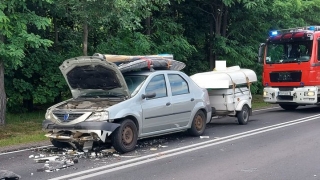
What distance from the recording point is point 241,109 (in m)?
14.2

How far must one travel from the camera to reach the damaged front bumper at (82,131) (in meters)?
9.39

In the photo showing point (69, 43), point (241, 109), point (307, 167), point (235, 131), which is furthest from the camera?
point (69, 43)

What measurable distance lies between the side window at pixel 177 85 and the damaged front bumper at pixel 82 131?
216cm

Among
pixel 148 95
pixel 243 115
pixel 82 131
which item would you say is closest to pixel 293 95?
pixel 243 115

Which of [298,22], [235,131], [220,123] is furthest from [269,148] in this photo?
[298,22]

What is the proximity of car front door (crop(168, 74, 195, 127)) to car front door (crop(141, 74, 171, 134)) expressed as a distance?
229 mm

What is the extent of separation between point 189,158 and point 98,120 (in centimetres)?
192

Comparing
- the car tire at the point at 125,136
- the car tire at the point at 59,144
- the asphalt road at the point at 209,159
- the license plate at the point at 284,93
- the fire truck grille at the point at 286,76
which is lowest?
the asphalt road at the point at 209,159

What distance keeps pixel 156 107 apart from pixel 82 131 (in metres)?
1.84

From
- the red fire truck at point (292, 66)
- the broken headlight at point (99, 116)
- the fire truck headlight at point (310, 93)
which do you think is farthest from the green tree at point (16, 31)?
the fire truck headlight at point (310, 93)

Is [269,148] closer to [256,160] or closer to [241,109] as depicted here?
[256,160]

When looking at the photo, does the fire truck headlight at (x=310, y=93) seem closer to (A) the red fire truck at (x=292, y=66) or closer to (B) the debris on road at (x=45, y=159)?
(A) the red fire truck at (x=292, y=66)

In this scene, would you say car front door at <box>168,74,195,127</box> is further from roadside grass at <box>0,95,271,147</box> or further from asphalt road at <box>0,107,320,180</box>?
roadside grass at <box>0,95,271,147</box>

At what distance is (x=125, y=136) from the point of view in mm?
9867
